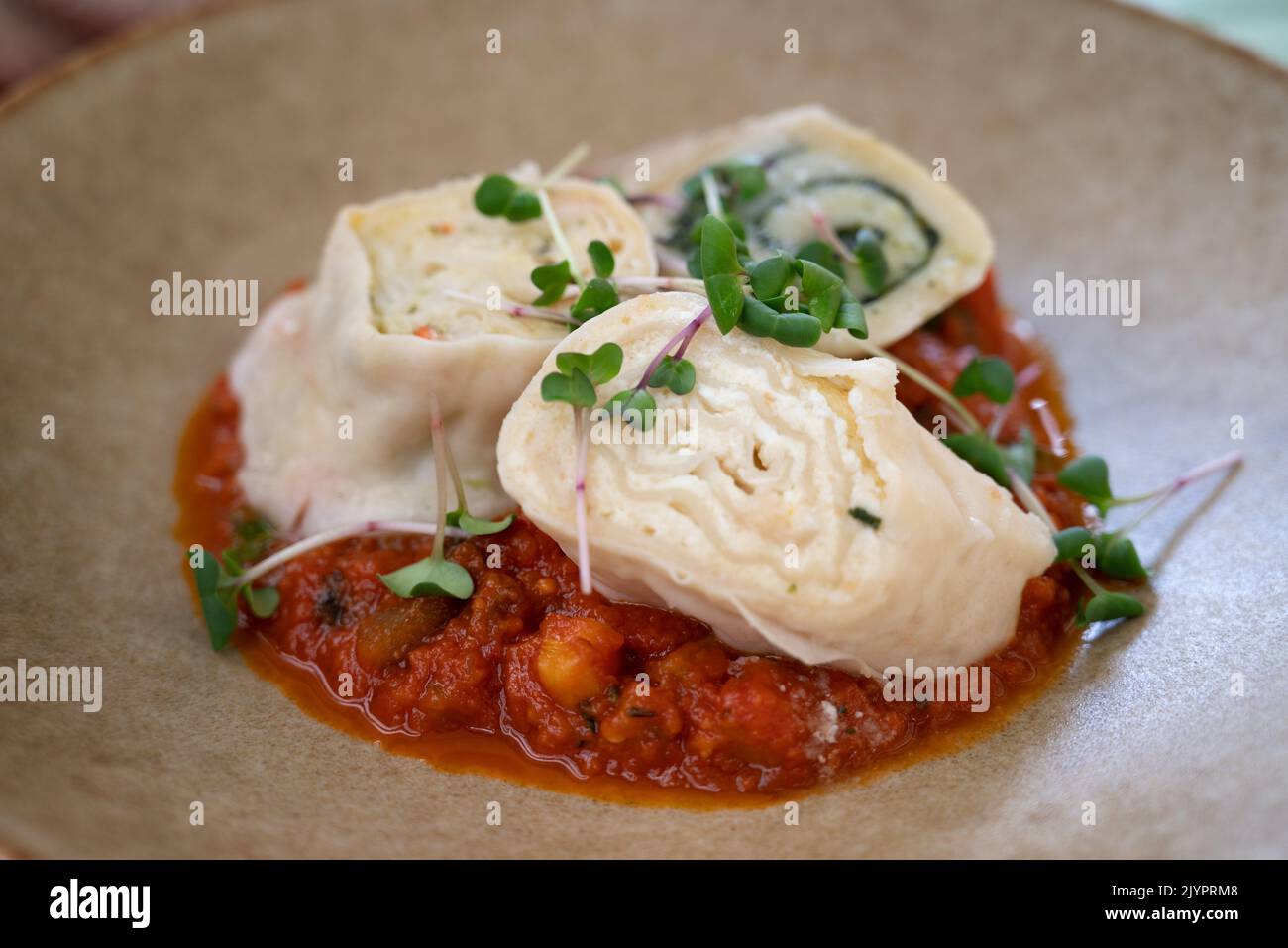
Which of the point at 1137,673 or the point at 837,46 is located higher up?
the point at 837,46

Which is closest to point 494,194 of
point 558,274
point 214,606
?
point 558,274

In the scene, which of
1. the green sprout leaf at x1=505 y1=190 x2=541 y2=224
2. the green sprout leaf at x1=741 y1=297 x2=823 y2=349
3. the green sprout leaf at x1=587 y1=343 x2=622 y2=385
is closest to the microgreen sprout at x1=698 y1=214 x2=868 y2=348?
the green sprout leaf at x1=741 y1=297 x2=823 y2=349

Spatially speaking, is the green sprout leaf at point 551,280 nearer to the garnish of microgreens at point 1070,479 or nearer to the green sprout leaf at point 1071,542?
the garnish of microgreens at point 1070,479

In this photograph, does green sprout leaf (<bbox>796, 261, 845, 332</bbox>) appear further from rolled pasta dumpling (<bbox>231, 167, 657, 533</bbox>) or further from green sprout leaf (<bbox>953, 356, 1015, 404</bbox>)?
green sprout leaf (<bbox>953, 356, 1015, 404</bbox>)

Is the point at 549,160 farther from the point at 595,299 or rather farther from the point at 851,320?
the point at 851,320
